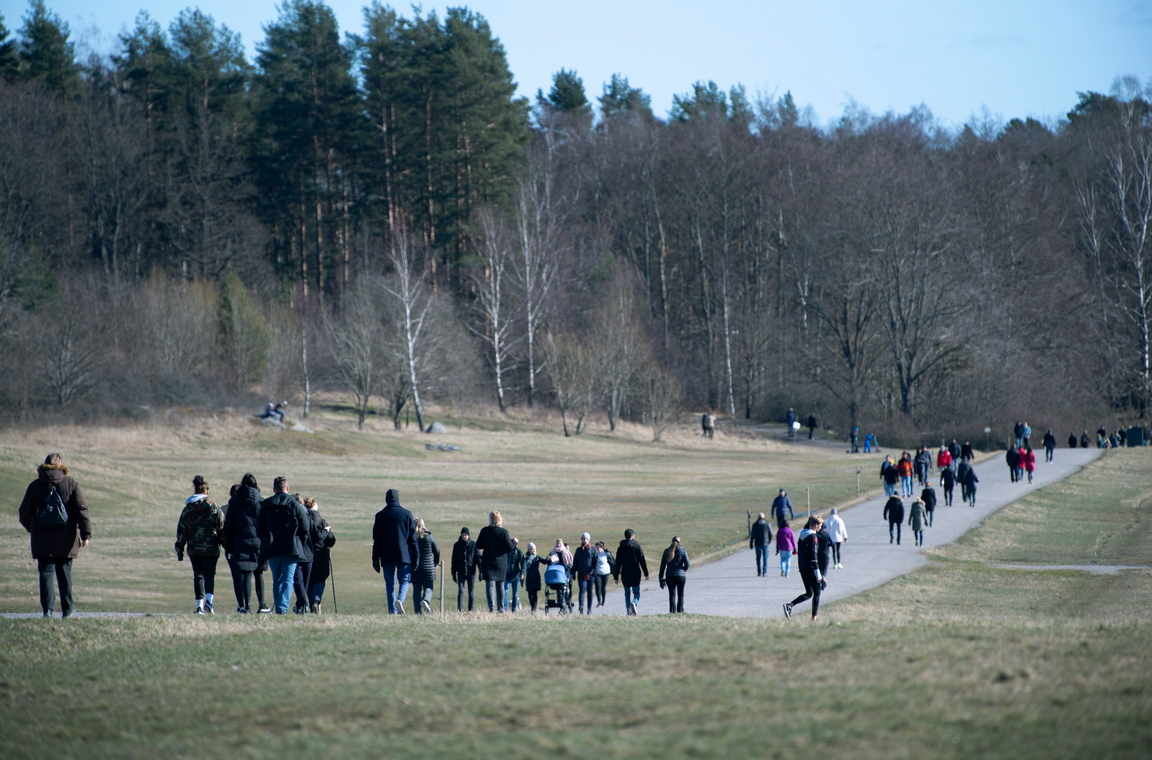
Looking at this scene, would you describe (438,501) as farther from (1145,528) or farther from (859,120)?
(859,120)

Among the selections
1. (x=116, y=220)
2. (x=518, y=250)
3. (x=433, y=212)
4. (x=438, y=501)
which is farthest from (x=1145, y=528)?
(x=116, y=220)

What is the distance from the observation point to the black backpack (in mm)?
11438

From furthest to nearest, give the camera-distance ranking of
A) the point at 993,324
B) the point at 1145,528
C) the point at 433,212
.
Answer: the point at 433,212, the point at 993,324, the point at 1145,528

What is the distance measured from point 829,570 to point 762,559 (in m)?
1.50

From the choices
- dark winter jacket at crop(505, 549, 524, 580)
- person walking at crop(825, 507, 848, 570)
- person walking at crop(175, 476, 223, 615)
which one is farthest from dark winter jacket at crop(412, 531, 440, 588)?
person walking at crop(825, 507, 848, 570)

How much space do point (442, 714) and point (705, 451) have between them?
54.9 metres

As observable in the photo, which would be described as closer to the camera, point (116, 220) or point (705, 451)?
point (705, 451)

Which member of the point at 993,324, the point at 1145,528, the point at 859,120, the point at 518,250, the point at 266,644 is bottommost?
the point at 1145,528

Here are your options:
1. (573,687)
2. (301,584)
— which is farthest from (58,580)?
(573,687)

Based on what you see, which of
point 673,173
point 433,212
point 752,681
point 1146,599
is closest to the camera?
point 752,681

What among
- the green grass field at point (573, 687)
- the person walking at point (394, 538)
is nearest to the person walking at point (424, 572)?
the person walking at point (394, 538)

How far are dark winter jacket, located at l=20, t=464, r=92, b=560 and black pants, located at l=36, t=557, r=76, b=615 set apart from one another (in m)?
0.18

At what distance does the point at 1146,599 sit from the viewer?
1939cm

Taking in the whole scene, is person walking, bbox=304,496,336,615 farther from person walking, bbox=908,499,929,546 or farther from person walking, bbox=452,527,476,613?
person walking, bbox=908,499,929,546
